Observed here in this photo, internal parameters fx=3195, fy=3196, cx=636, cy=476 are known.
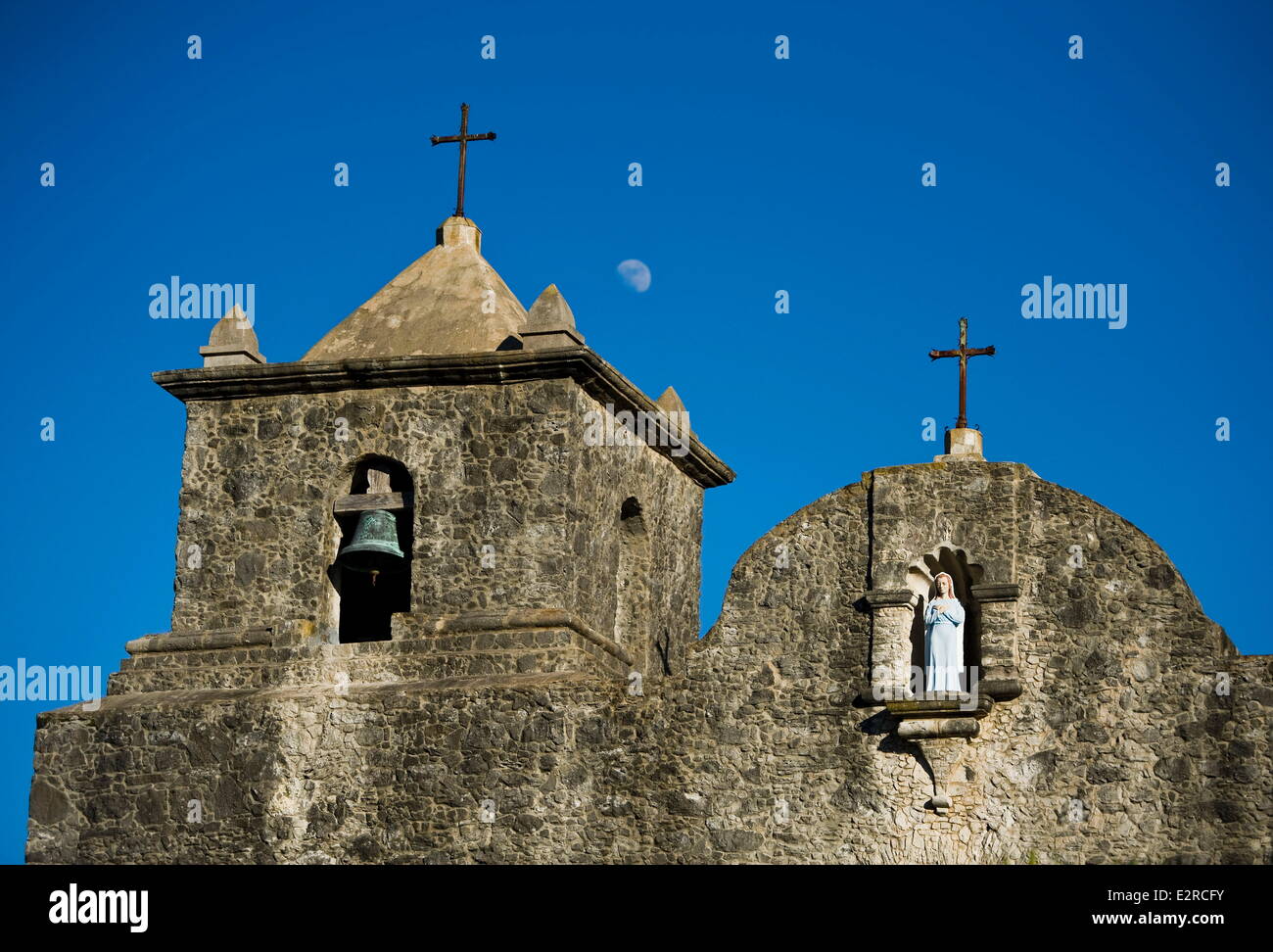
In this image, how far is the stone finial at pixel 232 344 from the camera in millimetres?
32250

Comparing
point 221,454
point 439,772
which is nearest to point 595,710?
point 439,772

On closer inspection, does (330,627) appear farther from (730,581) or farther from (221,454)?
(730,581)

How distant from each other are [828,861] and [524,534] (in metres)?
4.72

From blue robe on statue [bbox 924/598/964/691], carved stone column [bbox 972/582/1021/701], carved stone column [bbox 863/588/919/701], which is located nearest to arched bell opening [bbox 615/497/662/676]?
carved stone column [bbox 863/588/919/701]

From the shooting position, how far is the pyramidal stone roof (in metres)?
32.1

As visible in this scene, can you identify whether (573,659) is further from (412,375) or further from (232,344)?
(232,344)

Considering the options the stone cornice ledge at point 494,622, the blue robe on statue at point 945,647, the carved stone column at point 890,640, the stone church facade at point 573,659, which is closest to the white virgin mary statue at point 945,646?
the blue robe on statue at point 945,647

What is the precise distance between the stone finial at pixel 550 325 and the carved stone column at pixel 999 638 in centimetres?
515

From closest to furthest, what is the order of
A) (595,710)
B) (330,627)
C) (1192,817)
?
(1192,817)
(595,710)
(330,627)

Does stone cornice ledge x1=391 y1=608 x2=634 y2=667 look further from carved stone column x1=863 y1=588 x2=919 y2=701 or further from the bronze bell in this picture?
carved stone column x1=863 y1=588 x2=919 y2=701

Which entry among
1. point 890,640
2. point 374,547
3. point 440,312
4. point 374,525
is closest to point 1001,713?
point 890,640

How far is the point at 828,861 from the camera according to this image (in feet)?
92.8

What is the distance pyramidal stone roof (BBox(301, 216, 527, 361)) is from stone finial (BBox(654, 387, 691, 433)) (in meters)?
1.95

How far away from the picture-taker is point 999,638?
28.3 m
